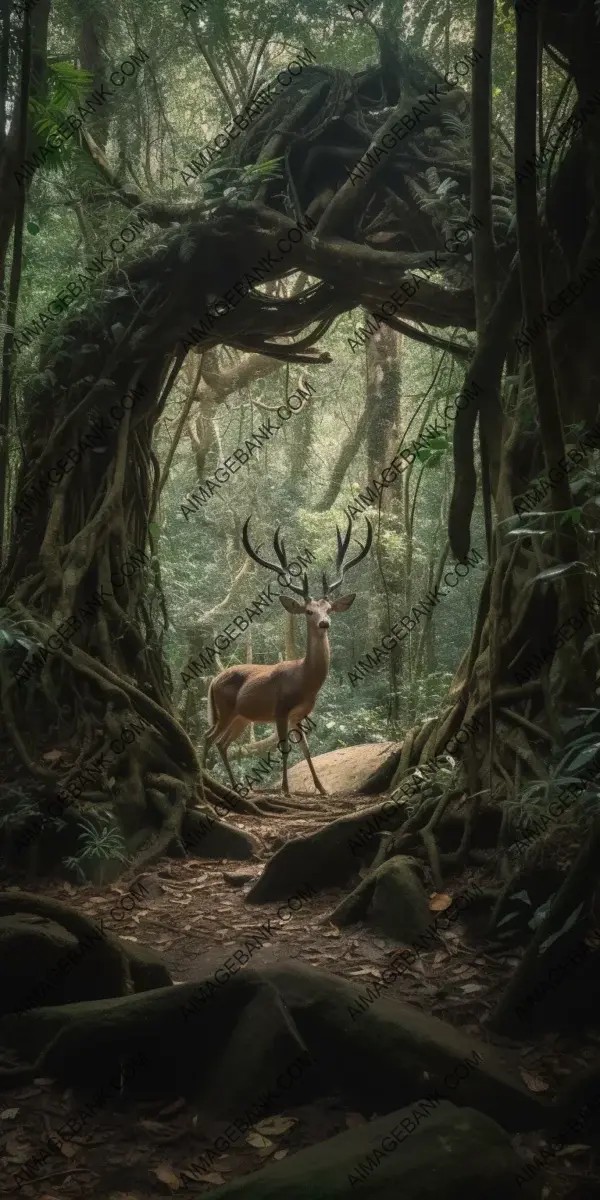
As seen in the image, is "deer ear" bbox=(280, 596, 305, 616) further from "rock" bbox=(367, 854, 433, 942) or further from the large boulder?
the large boulder

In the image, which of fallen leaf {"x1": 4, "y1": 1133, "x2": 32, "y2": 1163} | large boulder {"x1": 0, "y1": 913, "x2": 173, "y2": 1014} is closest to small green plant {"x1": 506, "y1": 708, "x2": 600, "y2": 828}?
large boulder {"x1": 0, "y1": 913, "x2": 173, "y2": 1014}

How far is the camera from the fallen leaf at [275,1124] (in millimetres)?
2670

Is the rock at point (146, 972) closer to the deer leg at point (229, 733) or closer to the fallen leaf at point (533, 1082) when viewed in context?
the fallen leaf at point (533, 1082)

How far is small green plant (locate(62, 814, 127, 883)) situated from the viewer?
505 cm

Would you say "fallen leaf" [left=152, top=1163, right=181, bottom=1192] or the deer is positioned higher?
the deer

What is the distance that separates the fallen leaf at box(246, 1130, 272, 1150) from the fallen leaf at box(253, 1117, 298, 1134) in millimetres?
22

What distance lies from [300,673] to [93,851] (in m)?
3.04

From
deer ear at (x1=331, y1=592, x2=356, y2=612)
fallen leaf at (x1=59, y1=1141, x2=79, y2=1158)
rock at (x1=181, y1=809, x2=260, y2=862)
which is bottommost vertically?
fallen leaf at (x1=59, y1=1141, x2=79, y2=1158)

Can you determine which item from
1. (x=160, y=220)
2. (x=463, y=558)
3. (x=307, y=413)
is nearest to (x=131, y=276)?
(x=160, y=220)

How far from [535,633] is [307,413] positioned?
877 cm

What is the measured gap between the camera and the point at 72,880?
508cm

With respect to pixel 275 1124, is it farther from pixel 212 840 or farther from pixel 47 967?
pixel 212 840

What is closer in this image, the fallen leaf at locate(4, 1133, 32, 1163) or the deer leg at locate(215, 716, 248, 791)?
the fallen leaf at locate(4, 1133, 32, 1163)

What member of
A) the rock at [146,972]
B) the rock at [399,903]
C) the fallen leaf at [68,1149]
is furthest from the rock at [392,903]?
the fallen leaf at [68,1149]
